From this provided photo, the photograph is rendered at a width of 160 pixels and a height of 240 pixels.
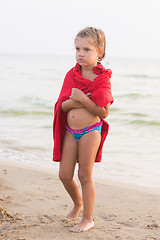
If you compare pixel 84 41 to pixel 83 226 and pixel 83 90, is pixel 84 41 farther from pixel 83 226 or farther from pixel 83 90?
pixel 83 226

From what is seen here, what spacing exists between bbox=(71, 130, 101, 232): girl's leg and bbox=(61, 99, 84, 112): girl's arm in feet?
0.87

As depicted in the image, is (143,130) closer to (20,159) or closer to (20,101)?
(20,159)

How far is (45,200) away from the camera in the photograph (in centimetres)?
417

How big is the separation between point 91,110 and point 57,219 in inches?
48.0

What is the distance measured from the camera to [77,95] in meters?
3.07

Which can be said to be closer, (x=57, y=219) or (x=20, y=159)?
(x=57, y=219)

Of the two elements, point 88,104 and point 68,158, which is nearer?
point 88,104

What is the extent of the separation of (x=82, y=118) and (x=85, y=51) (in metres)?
0.57

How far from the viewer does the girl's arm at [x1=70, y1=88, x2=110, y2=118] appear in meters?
3.04

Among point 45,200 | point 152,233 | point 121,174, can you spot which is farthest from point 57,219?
point 121,174

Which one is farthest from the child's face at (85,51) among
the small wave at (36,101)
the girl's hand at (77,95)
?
the small wave at (36,101)

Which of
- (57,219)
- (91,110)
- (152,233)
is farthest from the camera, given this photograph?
(57,219)

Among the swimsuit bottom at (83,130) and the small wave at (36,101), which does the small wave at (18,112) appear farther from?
the swimsuit bottom at (83,130)

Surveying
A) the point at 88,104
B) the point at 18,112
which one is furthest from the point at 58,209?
the point at 18,112
